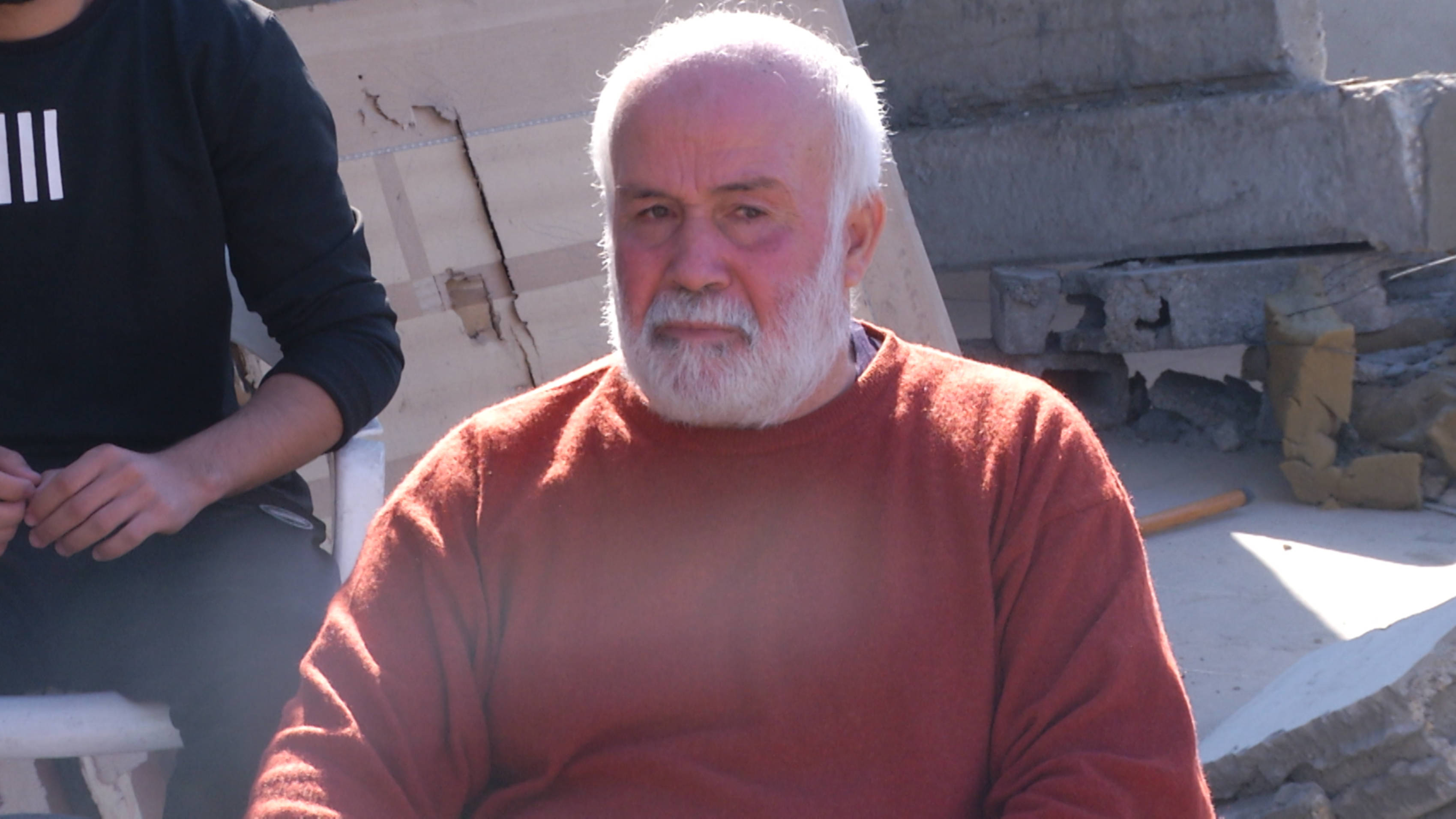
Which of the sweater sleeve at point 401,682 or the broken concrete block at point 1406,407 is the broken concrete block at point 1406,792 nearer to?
the sweater sleeve at point 401,682

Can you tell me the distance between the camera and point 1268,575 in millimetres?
4016

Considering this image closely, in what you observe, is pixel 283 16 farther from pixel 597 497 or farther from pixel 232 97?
pixel 597 497

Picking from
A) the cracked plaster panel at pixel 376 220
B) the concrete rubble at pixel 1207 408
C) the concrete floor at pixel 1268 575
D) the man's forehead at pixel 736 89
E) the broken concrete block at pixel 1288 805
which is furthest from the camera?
the concrete rubble at pixel 1207 408

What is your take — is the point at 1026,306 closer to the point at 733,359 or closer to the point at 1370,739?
the point at 1370,739

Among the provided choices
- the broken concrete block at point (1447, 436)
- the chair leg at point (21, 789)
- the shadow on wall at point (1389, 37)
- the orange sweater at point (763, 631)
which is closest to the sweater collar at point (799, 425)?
the orange sweater at point (763, 631)

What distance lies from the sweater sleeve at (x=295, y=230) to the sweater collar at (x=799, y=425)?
1.63ft

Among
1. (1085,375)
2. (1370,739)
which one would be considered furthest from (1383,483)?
(1370,739)

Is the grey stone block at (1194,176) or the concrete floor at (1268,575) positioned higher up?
the grey stone block at (1194,176)

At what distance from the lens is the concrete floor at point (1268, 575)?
3.44 metres

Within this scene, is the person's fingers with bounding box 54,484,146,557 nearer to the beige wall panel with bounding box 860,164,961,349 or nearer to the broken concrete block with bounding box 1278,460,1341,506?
the beige wall panel with bounding box 860,164,961,349

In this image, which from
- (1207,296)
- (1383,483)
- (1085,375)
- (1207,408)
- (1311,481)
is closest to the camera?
(1383,483)

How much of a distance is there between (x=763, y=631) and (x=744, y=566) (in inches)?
3.5

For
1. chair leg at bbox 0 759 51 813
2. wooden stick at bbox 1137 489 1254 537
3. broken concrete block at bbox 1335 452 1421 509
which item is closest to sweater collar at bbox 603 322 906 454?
chair leg at bbox 0 759 51 813

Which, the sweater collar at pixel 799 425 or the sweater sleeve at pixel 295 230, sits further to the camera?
the sweater sleeve at pixel 295 230
